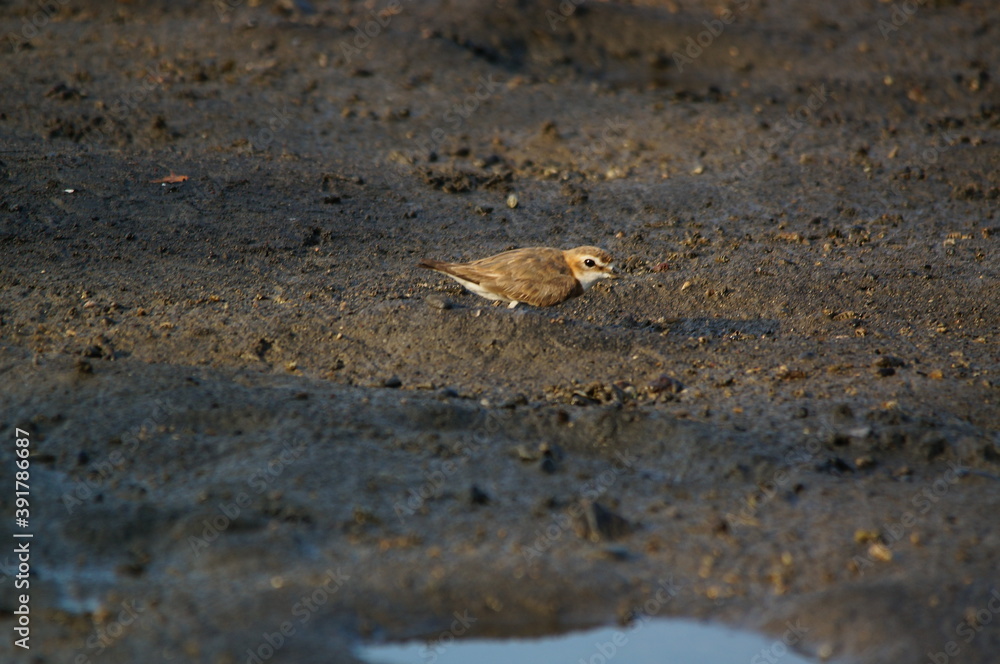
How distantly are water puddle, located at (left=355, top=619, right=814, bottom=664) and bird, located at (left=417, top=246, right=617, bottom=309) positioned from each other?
3.04 m

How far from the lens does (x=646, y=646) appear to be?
4.03m

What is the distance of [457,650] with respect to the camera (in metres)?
3.96

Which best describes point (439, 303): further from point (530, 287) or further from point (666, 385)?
point (666, 385)

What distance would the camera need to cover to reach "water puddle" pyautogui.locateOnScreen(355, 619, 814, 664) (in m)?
3.93

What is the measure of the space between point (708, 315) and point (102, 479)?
4.06 metres

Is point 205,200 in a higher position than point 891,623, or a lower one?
lower

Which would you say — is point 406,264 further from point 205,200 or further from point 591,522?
point 591,522

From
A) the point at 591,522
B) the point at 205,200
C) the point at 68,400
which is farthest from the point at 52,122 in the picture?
the point at 591,522

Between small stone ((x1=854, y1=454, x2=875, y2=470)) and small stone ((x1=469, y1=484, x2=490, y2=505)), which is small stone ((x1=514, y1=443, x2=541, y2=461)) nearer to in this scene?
small stone ((x1=469, y1=484, x2=490, y2=505))

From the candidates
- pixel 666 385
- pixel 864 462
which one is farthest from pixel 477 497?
pixel 864 462

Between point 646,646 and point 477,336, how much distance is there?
2.60 m

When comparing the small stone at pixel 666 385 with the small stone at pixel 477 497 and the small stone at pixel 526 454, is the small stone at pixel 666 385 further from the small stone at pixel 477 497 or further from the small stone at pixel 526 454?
the small stone at pixel 477 497

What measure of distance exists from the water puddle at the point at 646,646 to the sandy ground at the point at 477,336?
0.07 metres

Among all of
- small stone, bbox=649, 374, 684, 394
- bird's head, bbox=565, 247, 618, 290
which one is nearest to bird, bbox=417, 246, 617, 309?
bird's head, bbox=565, 247, 618, 290
